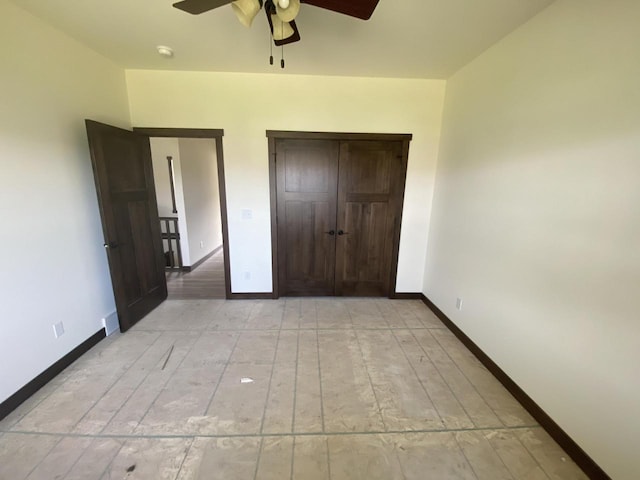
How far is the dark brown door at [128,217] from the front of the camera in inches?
93.1

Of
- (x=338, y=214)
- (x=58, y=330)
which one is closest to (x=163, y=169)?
(x=58, y=330)

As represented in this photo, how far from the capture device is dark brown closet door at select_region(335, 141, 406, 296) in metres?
3.16

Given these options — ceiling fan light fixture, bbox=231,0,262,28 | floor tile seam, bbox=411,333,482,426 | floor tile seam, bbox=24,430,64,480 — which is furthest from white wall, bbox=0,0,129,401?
floor tile seam, bbox=411,333,482,426

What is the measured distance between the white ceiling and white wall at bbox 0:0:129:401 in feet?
0.82

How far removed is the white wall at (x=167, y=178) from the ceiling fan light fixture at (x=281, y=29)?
10.7 feet

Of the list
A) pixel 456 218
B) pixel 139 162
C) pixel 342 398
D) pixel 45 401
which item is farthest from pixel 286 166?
pixel 45 401

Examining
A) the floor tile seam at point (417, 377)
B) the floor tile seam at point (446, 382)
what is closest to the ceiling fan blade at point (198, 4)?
the floor tile seam at point (417, 377)

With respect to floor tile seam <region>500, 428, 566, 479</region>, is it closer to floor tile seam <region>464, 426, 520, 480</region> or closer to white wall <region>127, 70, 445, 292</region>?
floor tile seam <region>464, 426, 520, 480</region>

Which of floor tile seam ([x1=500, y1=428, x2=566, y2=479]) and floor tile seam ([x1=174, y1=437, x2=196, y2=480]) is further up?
floor tile seam ([x1=500, y1=428, x2=566, y2=479])

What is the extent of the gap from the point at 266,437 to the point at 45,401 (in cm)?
162

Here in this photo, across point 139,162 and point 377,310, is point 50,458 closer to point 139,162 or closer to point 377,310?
point 139,162

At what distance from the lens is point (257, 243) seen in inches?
131

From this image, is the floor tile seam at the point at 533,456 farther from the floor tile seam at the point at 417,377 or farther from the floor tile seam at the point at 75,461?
the floor tile seam at the point at 75,461

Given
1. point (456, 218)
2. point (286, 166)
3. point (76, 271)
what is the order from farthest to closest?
point (286, 166) < point (456, 218) < point (76, 271)
